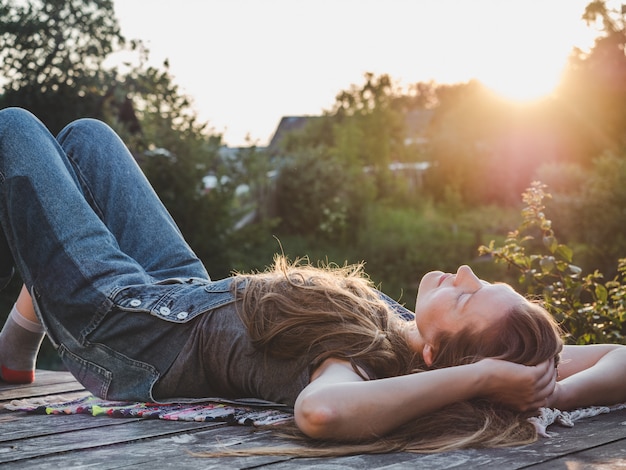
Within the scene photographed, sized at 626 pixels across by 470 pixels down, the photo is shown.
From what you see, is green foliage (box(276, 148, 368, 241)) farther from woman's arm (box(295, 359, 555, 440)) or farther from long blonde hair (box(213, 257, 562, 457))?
woman's arm (box(295, 359, 555, 440))

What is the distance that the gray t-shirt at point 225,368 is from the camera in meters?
2.27

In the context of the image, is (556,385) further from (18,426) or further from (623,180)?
(623,180)

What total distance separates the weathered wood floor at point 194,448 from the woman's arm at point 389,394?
3.5 inches

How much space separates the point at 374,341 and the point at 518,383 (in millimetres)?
379

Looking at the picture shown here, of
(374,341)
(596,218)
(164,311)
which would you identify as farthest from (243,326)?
(596,218)

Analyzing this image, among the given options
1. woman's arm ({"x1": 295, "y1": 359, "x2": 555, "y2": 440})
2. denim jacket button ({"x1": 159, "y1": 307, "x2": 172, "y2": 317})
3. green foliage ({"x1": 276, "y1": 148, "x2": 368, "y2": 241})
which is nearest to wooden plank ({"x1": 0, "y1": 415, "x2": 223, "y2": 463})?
denim jacket button ({"x1": 159, "y1": 307, "x2": 172, "y2": 317})

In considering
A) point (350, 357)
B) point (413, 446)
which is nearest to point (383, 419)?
point (413, 446)

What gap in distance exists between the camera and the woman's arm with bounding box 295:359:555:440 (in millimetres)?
1877

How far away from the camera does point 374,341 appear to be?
2178mm

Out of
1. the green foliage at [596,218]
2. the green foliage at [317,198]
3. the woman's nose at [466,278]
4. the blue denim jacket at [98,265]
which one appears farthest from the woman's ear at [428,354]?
the green foliage at [317,198]

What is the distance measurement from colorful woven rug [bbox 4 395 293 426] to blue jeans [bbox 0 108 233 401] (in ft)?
0.17

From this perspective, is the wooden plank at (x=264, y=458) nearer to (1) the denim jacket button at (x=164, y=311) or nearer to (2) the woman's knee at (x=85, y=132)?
(1) the denim jacket button at (x=164, y=311)

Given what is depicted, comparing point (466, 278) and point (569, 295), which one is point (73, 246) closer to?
point (466, 278)

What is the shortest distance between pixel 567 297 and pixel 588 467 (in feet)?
6.52
